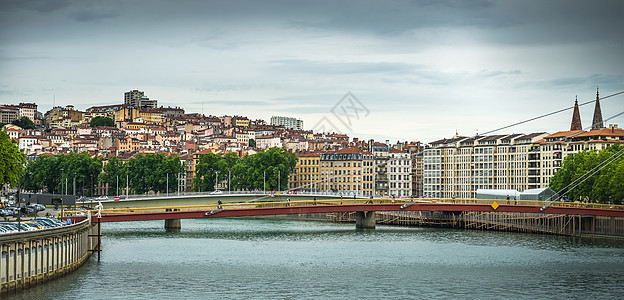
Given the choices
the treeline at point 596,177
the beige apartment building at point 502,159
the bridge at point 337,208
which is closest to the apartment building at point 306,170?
the beige apartment building at point 502,159

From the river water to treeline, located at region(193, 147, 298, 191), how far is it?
4400 centimetres

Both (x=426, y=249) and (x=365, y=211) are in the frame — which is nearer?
(x=426, y=249)

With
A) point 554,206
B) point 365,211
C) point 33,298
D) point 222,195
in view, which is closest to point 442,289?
point 33,298

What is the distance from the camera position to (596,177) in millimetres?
82000

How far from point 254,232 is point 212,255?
2154 cm

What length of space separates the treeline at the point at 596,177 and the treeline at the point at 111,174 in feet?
174

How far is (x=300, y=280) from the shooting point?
157 ft

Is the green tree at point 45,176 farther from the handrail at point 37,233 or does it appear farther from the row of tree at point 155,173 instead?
the handrail at point 37,233

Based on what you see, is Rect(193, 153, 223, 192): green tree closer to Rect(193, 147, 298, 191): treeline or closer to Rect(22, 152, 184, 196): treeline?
Rect(193, 147, 298, 191): treeline

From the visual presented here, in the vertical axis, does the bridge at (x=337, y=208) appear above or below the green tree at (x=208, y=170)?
below

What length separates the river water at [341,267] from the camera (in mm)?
43562

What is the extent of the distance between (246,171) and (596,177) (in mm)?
55214

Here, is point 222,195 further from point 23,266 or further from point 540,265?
point 23,266

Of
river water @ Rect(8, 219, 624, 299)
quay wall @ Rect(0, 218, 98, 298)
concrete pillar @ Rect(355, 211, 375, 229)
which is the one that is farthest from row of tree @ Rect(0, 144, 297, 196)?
quay wall @ Rect(0, 218, 98, 298)
